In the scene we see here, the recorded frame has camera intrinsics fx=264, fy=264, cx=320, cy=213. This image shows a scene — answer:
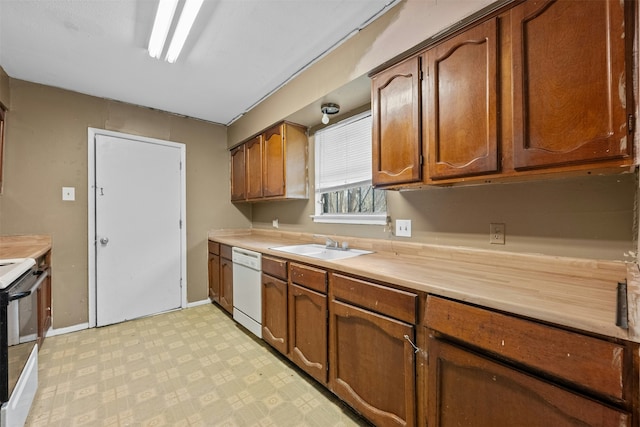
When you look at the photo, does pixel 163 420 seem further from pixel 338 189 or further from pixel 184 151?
pixel 184 151

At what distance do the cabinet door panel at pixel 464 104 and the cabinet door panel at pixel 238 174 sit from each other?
2453mm

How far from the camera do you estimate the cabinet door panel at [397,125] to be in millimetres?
1489

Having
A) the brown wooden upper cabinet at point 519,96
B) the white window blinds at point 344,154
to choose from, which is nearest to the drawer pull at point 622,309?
the brown wooden upper cabinet at point 519,96

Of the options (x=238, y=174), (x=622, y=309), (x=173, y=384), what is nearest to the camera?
(x=622, y=309)

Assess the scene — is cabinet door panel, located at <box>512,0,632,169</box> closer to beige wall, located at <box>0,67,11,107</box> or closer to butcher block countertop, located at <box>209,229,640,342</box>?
butcher block countertop, located at <box>209,229,640,342</box>

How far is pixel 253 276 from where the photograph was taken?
7.70 feet

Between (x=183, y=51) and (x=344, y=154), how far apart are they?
59.1 inches

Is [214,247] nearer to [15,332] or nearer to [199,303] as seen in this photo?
[199,303]

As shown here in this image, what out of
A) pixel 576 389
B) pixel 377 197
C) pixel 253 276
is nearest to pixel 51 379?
pixel 253 276

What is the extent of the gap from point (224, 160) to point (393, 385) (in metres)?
3.30

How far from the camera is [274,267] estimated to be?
6.80 ft

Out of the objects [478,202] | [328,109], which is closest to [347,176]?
[328,109]

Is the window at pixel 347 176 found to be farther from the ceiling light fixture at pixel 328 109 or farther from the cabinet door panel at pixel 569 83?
the cabinet door panel at pixel 569 83

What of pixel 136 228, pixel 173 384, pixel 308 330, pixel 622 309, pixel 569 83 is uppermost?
pixel 569 83
